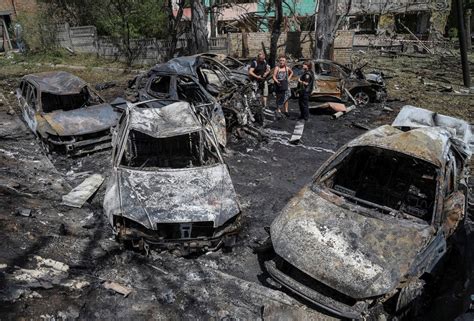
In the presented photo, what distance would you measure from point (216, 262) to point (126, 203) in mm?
1348

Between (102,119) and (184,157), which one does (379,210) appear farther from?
(102,119)

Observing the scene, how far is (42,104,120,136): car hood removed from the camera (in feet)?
25.5

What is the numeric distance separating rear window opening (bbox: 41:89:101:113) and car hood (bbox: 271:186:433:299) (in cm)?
671

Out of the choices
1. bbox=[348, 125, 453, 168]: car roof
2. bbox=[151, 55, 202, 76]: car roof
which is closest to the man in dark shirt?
bbox=[151, 55, 202, 76]: car roof

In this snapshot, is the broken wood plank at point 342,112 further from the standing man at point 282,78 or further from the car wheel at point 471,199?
the car wheel at point 471,199

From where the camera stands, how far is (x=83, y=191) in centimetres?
630

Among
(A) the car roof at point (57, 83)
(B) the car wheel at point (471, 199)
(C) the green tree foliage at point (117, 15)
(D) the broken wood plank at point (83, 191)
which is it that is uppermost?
(C) the green tree foliage at point (117, 15)

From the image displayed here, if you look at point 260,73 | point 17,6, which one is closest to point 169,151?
point 260,73

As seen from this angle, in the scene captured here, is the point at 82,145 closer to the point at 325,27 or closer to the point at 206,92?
the point at 206,92

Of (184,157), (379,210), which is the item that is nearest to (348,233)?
(379,210)

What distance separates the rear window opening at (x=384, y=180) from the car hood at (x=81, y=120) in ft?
17.3

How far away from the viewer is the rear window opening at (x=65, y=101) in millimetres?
9062

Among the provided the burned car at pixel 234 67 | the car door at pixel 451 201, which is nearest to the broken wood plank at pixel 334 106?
the burned car at pixel 234 67

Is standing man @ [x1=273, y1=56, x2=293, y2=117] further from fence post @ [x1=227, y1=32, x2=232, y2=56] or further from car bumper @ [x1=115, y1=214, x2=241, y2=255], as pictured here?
fence post @ [x1=227, y1=32, x2=232, y2=56]
